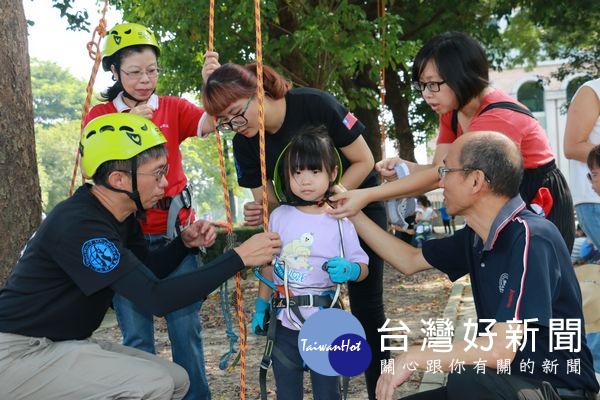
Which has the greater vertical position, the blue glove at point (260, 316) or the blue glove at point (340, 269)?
the blue glove at point (340, 269)

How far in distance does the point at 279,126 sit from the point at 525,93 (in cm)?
Answer: 4782

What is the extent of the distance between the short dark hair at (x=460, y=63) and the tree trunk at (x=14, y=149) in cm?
269

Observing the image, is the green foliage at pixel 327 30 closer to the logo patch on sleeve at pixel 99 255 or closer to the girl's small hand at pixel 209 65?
the girl's small hand at pixel 209 65

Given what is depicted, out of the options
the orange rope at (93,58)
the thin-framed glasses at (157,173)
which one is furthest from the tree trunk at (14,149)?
the thin-framed glasses at (157,173)

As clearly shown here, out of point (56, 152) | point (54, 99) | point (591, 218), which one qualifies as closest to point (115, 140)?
point (591, 218)

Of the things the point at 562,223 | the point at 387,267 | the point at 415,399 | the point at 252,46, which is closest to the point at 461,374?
the point at 415,399

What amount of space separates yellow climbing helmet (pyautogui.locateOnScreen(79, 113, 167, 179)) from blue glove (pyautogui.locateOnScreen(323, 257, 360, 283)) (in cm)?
100

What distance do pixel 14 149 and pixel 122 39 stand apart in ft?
3.61

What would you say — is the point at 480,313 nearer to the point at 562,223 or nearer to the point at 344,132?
the point at 562,223

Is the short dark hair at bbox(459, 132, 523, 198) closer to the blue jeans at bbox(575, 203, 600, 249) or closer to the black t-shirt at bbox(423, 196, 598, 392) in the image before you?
the black t-shirt at bbox(423, 196, 598, 392)

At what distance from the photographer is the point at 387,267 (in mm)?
14812

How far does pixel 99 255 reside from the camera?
3.28m

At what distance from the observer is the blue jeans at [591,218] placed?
4570 mm

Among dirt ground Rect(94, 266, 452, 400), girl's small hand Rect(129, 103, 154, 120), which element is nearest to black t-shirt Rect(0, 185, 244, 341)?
girl's small hand Rect(129, 103, 154, 120)
